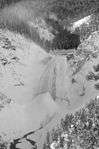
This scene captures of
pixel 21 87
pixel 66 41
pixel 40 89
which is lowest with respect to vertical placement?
pixel 40 89

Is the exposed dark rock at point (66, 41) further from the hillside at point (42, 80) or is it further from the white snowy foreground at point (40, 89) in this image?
the white snowy foreground at point (40, 89)

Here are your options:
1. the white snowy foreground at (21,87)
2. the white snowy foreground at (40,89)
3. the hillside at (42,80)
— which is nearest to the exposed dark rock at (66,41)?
the hillside at (42,80)

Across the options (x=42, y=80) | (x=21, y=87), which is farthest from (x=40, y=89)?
(x=21, y=87)

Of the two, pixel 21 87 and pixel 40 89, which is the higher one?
pixel 21 87

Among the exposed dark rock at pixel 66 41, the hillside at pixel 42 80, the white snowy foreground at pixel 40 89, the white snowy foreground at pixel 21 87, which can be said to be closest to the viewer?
the hillside at pixel 42 80

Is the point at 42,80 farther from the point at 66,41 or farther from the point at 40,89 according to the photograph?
the point at 66,41

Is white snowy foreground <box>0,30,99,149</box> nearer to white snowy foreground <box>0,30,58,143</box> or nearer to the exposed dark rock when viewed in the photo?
white snowy foreground <box>0,30,58,143</box>

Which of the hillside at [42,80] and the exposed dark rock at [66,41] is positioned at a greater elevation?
the exposed dark rock at [66,41]

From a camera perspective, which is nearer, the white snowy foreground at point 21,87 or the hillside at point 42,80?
the hillside at point 42,80

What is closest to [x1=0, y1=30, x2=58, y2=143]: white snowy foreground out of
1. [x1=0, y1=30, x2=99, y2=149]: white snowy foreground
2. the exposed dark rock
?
[x1=0, y1=30, x2=99, y2=149]: white snowy foreground

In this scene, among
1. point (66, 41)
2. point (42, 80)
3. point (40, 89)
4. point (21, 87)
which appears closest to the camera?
point (40, 89)

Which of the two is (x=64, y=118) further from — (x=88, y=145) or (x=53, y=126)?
(x=88, y=145)

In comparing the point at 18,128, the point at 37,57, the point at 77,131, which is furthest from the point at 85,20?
A: the point at 77,131
